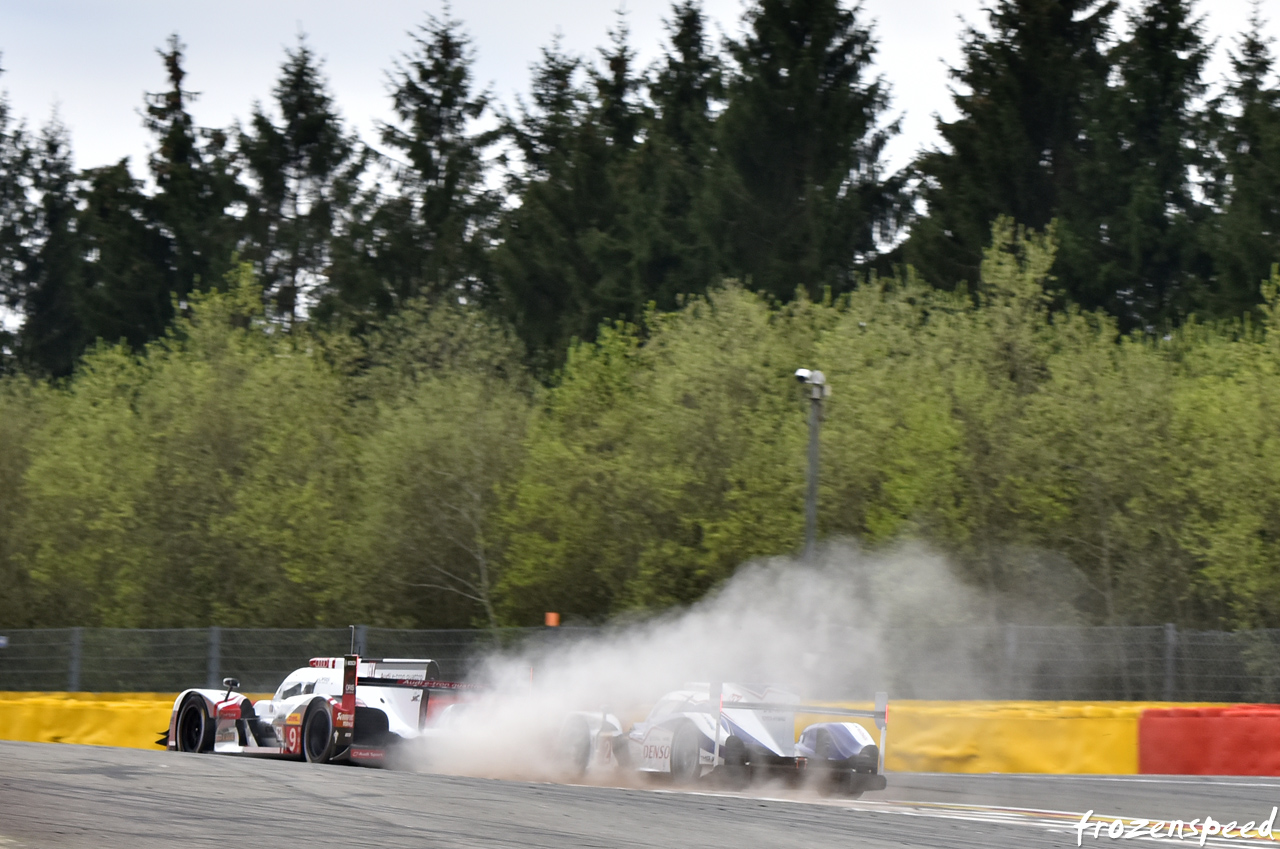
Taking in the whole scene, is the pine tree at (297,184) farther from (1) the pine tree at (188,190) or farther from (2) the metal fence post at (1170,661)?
(2) the metal fence post at (1170,661)

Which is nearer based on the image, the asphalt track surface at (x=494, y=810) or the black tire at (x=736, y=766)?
the asphalt track surface at (x=494, y=810)

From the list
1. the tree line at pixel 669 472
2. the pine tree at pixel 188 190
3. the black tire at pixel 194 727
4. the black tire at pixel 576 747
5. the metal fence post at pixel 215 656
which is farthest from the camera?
the pine tree at pixel 188 190

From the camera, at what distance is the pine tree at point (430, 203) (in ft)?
182

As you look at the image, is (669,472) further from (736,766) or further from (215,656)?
(736,766)

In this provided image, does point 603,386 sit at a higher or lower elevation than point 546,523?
higher

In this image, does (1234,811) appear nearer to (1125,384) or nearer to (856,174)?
(1125,384)

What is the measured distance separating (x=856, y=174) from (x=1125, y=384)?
22.2 m

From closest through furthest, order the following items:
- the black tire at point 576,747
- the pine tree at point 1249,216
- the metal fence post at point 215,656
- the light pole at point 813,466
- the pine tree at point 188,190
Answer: the black tire at point 576,747 < the light pole at point 813,466 < the metal fence post at point 215,656 < the pine tree at point 1249,216 < the pine tree at point 188,190

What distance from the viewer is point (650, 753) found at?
14516 millimetres

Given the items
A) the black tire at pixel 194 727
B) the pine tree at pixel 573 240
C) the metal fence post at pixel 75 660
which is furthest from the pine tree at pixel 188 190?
the black tire at pixel 194 727

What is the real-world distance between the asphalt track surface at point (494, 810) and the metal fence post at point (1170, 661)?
4.38 metres

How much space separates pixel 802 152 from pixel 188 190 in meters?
26.3

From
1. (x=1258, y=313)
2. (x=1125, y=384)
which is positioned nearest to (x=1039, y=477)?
(x=1125, y=384)

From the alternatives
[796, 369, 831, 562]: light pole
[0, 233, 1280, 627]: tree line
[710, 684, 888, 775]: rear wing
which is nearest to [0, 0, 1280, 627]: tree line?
[0, 233, 1280, 627]: tree line
